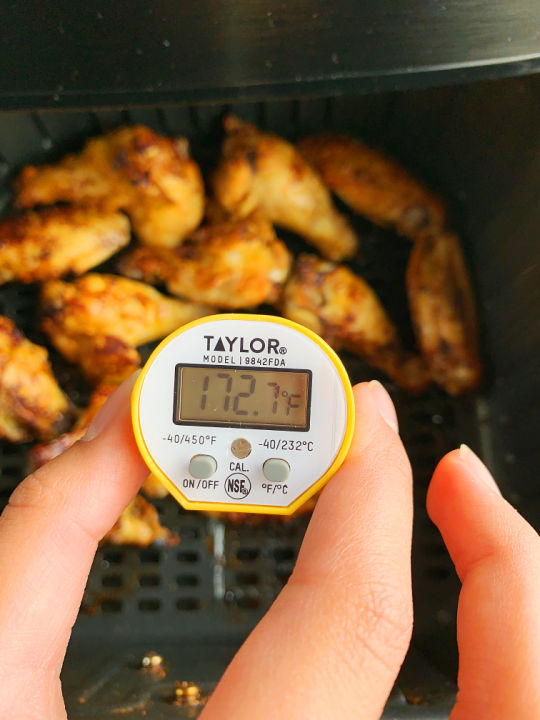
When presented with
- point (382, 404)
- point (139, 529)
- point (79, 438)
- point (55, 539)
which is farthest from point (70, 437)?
point (382, 404)

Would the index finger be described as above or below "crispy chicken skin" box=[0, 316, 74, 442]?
above

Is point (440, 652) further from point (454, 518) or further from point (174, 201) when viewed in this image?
point (174, 201)

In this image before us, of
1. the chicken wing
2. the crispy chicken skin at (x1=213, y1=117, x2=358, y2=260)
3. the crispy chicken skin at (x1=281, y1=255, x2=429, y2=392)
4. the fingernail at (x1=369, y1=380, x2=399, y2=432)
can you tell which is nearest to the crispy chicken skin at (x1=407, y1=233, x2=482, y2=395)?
the crispy chicken skin at (x1=281, y1=255, x2=429, y2=392)

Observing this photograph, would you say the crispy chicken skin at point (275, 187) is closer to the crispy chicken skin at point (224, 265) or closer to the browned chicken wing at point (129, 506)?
the crispy chicken skin at point (224, 265)

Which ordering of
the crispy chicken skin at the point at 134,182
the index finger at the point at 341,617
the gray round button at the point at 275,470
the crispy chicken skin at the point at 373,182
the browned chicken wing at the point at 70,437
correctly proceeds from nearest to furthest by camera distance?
the index finger at the point at 341,617
the gray round button at the point at 275,470
the browned chicken wing at the point at 70,437
the crispy chicken skin at the point at 134,182
the crispy chicken skin at the point at 373,182

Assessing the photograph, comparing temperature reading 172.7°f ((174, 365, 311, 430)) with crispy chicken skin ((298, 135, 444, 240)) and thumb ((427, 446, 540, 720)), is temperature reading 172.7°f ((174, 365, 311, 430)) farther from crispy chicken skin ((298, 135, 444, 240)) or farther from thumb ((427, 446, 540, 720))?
crispy chicken skin ((298, 135, 444, 240))

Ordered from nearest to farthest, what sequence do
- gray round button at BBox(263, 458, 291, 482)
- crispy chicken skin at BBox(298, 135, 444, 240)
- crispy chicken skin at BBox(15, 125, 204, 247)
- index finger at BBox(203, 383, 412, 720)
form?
index finger at BBox(203, 383, 412, 720) → gray round button at BBox(263, 458, 291, 482) → crispy chicken skin at BBox(15, 125, 204, 247) → crispy chicken skin at BBox(298, 135, 444, 240)

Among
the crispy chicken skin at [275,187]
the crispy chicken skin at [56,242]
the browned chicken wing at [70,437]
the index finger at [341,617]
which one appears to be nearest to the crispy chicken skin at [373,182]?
the crispy chicken skin at [275,187]
